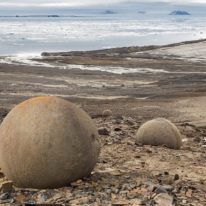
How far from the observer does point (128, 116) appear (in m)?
23.7

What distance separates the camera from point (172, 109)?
26.2 metres

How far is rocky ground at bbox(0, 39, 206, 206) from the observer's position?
29.1 feet

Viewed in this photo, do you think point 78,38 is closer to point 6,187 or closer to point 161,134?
point 161,134

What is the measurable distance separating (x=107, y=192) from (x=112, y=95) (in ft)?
72.7

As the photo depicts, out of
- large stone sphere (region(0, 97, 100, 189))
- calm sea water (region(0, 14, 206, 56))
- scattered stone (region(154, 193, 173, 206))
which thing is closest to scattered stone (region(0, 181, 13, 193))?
large stone sphere (region(0, 97, 100, 189))

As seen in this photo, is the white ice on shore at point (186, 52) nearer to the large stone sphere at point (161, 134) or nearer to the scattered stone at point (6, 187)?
the large stone sphere at point (161, 134)

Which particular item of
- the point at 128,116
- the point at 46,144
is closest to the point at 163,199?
the point at 46,144

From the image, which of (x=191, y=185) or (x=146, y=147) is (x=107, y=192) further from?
(x=146, y=147)

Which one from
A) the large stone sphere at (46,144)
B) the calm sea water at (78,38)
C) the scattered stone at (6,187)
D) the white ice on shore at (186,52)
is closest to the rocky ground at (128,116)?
the scattered stone at (6,187)

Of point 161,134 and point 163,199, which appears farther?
point 161,134

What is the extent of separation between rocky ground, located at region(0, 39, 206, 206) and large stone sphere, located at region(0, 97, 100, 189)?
0.26 metres

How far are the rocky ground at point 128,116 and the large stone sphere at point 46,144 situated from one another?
0.26m

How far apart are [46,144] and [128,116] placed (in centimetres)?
1517

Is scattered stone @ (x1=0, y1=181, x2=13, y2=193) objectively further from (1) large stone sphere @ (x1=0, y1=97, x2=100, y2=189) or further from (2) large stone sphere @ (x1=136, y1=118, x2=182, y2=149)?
(2) large stone sphere @ (x1=136, y1=118, x2=182, y2=149)
